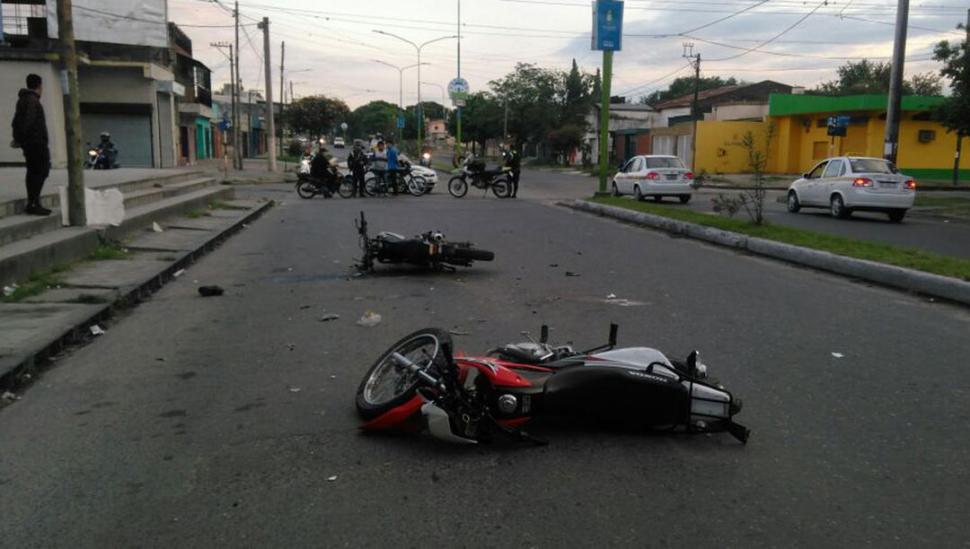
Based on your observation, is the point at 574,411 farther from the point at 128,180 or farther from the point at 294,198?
the point at 294,198

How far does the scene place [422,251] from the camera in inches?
386

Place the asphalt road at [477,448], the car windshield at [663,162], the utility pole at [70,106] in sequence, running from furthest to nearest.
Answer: the car windshield at [663,162] < the utility pole at [70,106] < the asphalt road at [477,448]

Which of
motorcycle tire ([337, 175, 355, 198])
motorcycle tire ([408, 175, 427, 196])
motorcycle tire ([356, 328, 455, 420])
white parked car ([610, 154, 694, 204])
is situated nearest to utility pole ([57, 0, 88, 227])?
motorcycle tire ([356, 328, 455, 420])

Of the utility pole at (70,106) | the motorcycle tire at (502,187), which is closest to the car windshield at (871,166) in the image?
the motorcycle tire at (502,187)

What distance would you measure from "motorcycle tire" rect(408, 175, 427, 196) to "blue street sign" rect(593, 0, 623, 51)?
24.8 ft

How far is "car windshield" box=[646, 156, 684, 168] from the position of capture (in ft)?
79.9

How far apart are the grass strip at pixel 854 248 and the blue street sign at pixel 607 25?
8384 mm

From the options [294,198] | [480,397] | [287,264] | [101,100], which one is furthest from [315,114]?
[480,397]

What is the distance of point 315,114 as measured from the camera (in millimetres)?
92312

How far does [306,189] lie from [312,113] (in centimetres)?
6932

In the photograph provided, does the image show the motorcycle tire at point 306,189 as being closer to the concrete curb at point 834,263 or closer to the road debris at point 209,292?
the concrete curb at point 834,263

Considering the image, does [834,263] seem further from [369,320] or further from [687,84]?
[687,84]

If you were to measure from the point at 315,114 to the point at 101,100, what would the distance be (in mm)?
56495

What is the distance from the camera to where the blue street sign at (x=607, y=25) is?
75.6 feet
